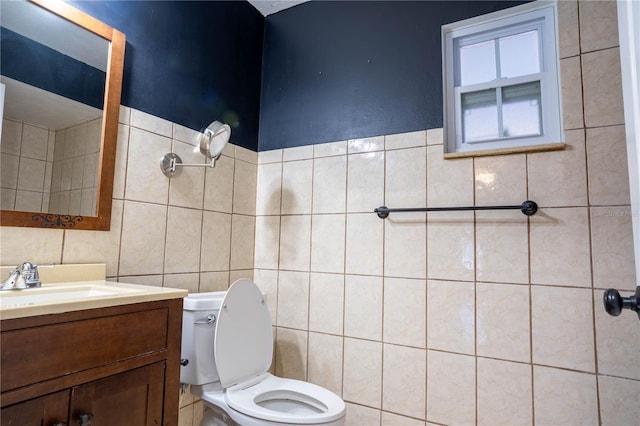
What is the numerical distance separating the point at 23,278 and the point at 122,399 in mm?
496

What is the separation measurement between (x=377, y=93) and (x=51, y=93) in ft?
4.54

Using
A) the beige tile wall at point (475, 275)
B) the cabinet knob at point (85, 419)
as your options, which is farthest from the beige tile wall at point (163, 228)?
the cabinet knob at point (85, 419)

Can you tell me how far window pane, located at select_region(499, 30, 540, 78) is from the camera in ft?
5.20

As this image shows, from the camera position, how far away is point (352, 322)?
1.75m

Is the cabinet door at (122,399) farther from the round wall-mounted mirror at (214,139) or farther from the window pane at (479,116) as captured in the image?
the window pane at (479,116)

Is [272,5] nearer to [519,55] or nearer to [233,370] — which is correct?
[519,55]

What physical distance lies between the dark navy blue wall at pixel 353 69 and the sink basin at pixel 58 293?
122 cm

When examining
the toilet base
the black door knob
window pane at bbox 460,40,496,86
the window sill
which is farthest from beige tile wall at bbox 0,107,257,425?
the black door knob

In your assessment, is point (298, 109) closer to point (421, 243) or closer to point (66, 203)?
point (421, 243)

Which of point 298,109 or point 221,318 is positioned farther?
point 298,109

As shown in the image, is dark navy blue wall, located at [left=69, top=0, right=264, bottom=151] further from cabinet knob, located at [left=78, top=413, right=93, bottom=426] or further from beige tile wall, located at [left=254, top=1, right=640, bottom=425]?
cabinet knob, located at [left=78, top=413, right=93, bottom=426]

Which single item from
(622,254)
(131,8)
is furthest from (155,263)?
(622,254)

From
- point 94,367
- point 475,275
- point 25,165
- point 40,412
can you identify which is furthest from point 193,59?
point 475,275

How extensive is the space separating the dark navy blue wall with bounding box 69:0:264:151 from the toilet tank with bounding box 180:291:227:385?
879mm
